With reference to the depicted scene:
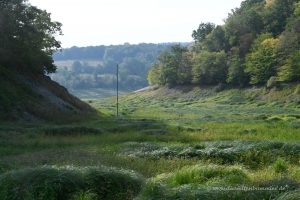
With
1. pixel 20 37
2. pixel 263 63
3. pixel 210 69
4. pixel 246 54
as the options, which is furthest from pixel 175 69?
pixel 20 37

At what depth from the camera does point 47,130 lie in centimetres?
3350

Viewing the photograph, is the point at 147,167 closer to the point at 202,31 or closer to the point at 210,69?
the point at 210,69

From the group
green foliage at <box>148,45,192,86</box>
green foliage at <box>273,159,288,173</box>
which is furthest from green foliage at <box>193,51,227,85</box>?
green foliage at <box>273,159,288,173</box>

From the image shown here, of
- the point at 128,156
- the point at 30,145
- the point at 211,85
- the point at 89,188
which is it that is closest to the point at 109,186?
the point at 89,188

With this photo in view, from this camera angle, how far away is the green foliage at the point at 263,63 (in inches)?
4023

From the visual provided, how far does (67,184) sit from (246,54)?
11350 cm

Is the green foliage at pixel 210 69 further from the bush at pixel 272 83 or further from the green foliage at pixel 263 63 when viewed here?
the bush at pixel 272 83

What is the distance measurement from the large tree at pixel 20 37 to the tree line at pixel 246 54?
2151 inches

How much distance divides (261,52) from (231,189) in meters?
99.3

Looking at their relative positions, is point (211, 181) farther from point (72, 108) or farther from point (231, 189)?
point (72, 108)

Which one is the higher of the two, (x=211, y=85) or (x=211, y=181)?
(x=211, y=181)

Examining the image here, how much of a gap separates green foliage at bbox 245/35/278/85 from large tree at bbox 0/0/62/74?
56755 mm

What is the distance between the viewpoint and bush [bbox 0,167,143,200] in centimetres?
1141

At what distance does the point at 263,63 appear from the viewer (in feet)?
341
